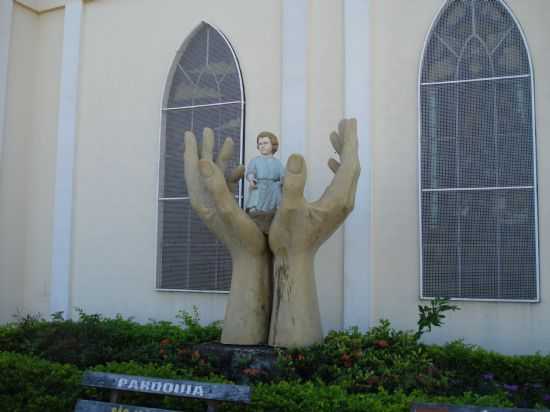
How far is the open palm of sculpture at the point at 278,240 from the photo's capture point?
21.8 feet

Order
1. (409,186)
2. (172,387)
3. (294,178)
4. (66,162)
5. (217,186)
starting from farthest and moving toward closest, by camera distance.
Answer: (66,162)
(409,186)
(217,186)
(294,178)
(172,387)

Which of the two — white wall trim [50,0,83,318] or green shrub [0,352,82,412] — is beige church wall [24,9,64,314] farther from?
green shrub [0,352,82,412]

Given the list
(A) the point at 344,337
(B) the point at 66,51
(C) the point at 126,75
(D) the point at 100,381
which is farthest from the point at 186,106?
(D) the point at 100,381

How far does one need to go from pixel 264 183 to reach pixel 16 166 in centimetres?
540

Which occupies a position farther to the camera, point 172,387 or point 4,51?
A: point 4,51

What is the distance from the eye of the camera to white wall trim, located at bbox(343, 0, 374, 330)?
26.7ft

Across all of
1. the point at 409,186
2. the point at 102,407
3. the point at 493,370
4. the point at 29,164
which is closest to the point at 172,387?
the point at 102,407

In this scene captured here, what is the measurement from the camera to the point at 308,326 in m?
6.87

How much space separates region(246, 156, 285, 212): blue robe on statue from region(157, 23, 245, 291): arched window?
2.05 metres

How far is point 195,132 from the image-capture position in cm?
971

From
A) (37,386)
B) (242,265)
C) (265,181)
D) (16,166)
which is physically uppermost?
(16,166)

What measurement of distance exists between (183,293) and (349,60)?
13.2 feet

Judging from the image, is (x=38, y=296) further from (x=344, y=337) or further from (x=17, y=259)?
(x=344, y=337)

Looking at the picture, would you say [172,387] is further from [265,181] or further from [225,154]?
[225,154]
